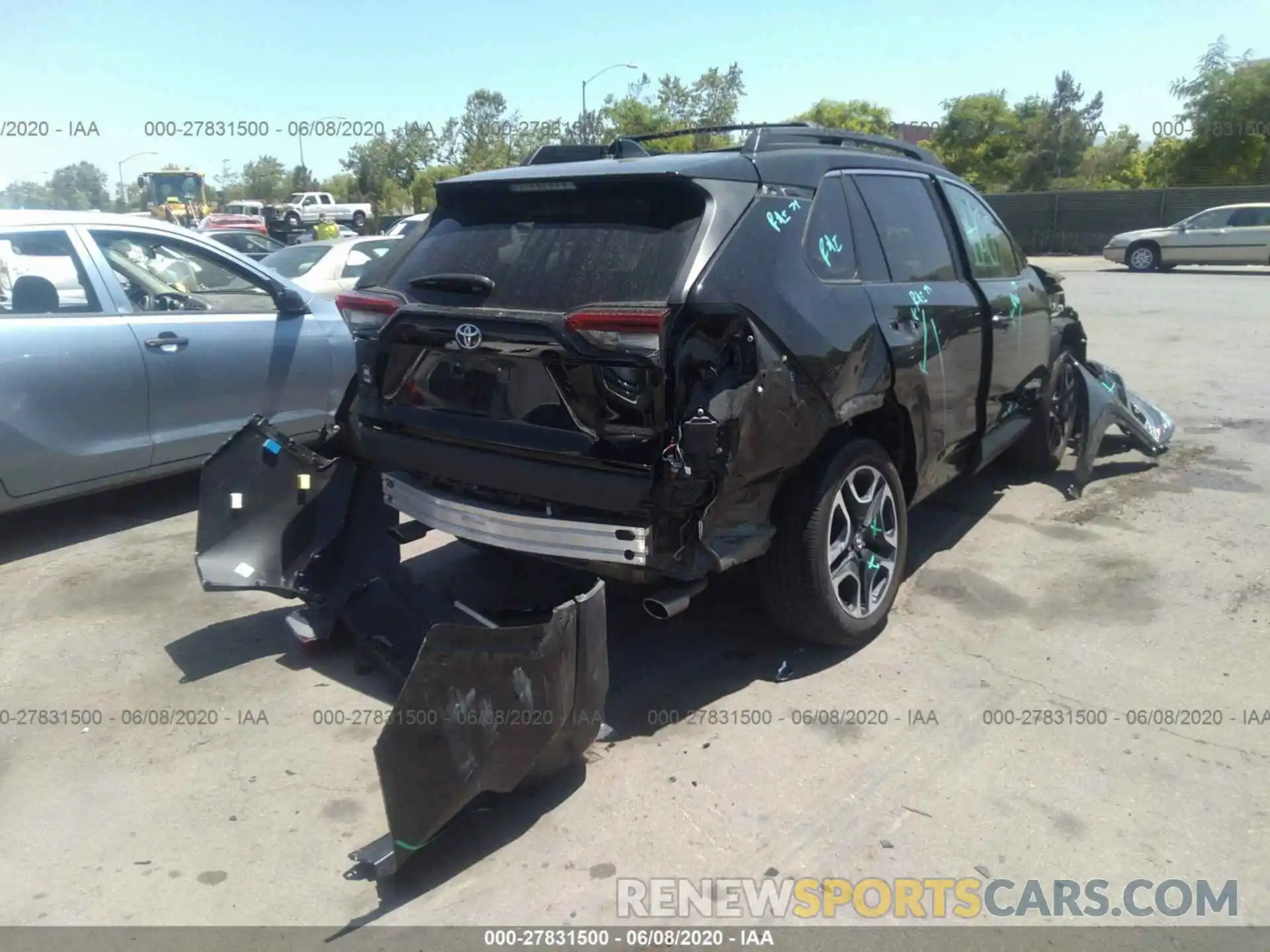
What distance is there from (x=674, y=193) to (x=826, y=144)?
1435 millimetres

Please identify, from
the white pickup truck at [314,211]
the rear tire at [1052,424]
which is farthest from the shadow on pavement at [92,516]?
the white pickup truck at [314,211]

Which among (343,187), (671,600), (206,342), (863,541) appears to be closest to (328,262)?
(206,342)

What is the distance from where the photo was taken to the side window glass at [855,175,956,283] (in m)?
4.38

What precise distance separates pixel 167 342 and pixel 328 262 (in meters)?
4.57

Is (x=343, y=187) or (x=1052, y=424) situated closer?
(x=1052, y=424)

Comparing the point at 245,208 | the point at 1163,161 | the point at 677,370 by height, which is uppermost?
the point at 1163,161

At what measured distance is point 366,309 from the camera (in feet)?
13.2

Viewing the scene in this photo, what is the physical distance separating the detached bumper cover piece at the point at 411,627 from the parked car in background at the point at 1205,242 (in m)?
25.1

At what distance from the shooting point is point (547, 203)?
3.70m

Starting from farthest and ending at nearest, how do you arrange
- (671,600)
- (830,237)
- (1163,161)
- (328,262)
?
1. (1163,161)
2. (328,262)
3. (830,237)
4. (671,600)

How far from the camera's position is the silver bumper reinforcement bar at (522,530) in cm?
332

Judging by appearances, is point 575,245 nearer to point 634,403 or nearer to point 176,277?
point 634,403

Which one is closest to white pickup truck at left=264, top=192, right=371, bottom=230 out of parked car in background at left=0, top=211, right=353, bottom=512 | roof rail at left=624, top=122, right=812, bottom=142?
parked car in background at left=0, top=211, right=353, bottom=512

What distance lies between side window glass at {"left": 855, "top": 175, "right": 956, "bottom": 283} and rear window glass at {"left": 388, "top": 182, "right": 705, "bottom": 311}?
129 centimetres
